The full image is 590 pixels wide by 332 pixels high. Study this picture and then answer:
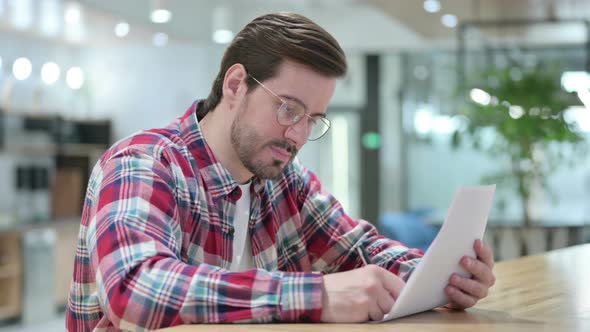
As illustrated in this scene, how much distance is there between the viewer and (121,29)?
8.18 m

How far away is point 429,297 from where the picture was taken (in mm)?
1228

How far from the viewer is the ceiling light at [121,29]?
782 cm

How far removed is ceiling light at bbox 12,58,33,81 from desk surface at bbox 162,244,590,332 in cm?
730

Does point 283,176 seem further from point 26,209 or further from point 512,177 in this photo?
point 26,209

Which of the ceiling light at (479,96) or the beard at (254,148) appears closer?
the beard at (254,148)

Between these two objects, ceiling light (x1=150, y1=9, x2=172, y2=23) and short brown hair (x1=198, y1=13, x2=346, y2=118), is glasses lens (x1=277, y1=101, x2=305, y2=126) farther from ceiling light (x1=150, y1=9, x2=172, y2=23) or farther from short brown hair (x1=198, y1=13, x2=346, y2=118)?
ceiling light (x1=150, y1=9, x2=172, y2=23)

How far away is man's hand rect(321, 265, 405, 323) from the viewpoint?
1.11 metres

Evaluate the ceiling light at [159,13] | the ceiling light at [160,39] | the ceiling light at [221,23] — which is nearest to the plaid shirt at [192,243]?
the ceiling light at [159,13]

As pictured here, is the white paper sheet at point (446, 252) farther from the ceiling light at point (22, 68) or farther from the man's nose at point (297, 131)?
the ceiling light at point (22, 68)

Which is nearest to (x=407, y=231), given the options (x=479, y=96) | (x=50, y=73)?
(x=479, y=96)

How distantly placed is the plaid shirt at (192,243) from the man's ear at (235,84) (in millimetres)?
80

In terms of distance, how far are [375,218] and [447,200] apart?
0.95m

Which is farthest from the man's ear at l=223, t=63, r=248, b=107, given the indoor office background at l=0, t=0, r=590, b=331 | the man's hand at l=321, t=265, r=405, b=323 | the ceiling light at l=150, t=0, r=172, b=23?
the ceiling light at l=150, t=0, r=172, b=23

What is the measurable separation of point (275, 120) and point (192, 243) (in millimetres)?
259
